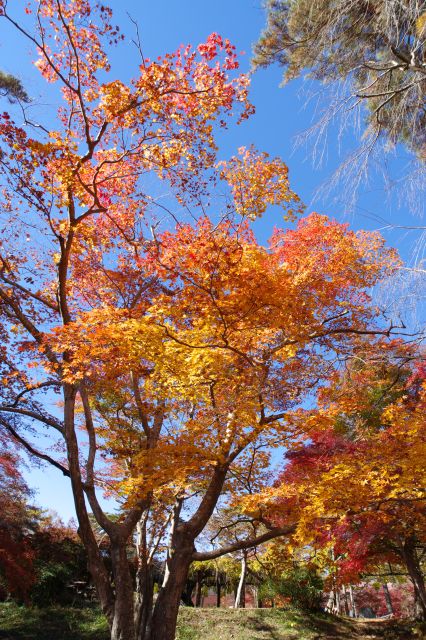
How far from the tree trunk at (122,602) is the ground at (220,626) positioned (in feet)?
20.3

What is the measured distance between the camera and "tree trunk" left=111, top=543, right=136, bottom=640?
6289mm

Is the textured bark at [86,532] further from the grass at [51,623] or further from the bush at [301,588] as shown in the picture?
the bush at [301,588]

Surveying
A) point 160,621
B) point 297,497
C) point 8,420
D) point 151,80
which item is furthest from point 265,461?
point 151,80

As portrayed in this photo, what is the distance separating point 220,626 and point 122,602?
27.5 ft

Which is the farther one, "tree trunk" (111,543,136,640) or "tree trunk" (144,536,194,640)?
"tree trunk" (144,536,194,640)

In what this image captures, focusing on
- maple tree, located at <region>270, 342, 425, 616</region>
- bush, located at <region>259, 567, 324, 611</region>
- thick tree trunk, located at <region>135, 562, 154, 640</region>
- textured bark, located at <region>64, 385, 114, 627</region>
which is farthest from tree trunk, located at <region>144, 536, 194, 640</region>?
bush, located at <region>259, 567, 324, 611</region>

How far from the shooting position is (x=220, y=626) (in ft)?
42.2

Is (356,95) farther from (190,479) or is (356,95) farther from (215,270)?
(190,479)

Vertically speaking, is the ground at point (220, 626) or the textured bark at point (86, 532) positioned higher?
the textured bark at point (86, 532)

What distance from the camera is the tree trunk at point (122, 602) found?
629cm

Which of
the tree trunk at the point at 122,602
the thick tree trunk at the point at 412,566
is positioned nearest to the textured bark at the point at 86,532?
the tree trunk at the point at 122,602

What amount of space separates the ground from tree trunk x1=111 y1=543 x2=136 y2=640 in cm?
620

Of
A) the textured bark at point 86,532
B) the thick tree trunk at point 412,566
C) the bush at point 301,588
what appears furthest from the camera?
the bush at point 301,588

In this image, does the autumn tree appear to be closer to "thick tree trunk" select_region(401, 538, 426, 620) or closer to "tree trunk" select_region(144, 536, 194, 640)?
"tree trunk" select_region(144, 536, 194, 640)
